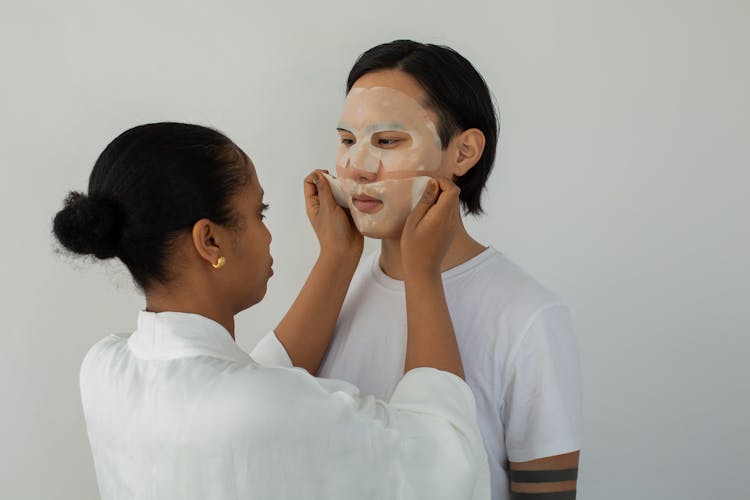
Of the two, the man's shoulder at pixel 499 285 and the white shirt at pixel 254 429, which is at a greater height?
the man's shoulder at pixel 499 285

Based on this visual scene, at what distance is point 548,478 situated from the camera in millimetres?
1255

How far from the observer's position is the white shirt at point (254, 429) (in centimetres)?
97

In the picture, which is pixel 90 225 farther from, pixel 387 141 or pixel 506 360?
pixel 506 360

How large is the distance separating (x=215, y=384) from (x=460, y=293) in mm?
508

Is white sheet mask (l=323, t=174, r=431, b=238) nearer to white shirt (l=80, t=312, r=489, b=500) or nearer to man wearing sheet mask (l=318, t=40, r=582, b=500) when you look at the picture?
man wearing sheet mask (l=318, t=40, r=582, b=500)

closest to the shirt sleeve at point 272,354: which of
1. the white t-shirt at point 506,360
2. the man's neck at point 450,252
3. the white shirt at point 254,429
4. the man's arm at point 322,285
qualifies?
the man's arm at point 322,285

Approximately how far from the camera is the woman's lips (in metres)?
1.37

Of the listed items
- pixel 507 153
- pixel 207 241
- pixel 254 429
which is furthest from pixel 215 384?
pixel 507 153

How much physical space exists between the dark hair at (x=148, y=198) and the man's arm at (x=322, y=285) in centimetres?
38

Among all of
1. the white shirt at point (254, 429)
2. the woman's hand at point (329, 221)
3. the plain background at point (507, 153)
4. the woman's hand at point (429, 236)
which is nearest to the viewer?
the white shirt at point (254, 429)

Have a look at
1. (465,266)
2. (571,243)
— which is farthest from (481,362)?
(571,243)

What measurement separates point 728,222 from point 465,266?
0.91 metres

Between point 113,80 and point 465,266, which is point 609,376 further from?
point 113,80

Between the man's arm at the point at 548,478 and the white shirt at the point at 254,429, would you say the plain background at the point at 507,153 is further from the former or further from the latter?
the white shirt at the point at 254,429
